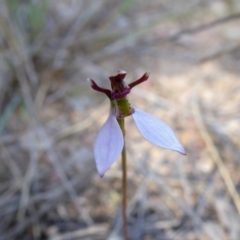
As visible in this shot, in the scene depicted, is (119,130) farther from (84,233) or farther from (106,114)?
(106,114)

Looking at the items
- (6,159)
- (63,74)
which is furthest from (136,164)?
(63,74)

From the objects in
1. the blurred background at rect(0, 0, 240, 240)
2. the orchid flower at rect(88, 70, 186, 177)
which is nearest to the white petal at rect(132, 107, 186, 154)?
the orchid flower at rect(88, 70, 186, 177)

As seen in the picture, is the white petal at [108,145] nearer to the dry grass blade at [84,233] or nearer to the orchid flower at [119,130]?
the orchid flower at [119,130]

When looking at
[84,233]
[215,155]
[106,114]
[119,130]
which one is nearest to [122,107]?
[119,130]

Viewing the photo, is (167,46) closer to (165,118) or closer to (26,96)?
(165,118)

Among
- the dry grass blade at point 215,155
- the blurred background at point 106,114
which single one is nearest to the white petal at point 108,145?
the blurred background at point 106,114

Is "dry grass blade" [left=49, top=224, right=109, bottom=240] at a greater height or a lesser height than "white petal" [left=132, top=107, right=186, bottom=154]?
lesser

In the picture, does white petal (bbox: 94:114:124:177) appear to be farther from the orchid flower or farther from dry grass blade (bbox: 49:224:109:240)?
dry grass blade (bbox: 49:224:109:240)
